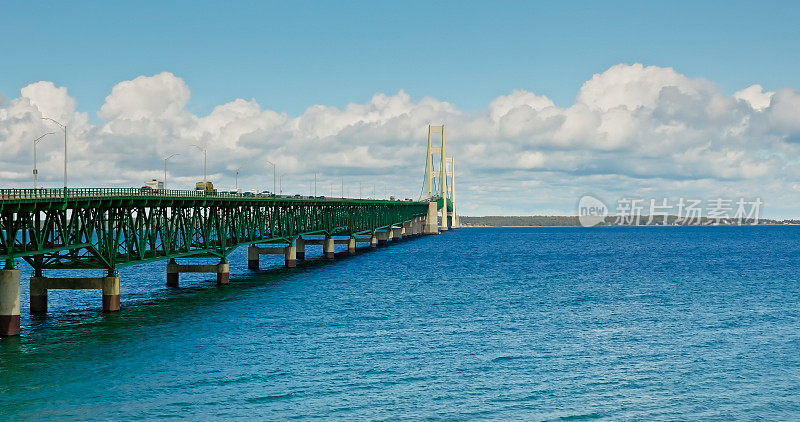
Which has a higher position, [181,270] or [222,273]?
[181,270]

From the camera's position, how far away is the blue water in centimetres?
3722

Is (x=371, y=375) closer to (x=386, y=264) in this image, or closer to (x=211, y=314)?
(x=211, y=314)

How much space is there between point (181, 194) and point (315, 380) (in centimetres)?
4801

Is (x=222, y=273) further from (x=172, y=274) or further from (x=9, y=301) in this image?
(x=9, y=301)

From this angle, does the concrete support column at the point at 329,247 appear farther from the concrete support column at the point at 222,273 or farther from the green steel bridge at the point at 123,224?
the concrete support column at the point at 222,273

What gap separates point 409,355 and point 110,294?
31073 millimetres

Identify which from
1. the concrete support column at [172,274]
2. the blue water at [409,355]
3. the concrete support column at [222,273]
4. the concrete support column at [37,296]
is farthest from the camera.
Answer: the concrete support column at [222,273]

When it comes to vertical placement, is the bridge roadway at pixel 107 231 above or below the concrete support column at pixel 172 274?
above

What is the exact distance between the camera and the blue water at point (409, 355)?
37.2 m

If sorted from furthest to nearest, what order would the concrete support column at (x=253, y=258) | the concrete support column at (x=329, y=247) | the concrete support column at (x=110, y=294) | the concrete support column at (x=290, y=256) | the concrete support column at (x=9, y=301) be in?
1. the concrete support column at (x=329, y=247)
2. the concrete support column at (x=290, y=256)
3. the concrete support column at (x=253, y=258)
4. the concrete support column at (x=110, y=294)
5. the concrete support column at (x=9, y=301)

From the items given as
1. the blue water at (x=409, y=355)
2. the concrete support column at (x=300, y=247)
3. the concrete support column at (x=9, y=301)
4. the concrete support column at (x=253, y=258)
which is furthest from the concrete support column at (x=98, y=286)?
the concrete support column at (x=300, y=247)

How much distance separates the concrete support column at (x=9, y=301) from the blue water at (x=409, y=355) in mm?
1548

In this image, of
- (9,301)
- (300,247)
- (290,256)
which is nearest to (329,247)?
(300,247)

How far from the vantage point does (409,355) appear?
4922cm
